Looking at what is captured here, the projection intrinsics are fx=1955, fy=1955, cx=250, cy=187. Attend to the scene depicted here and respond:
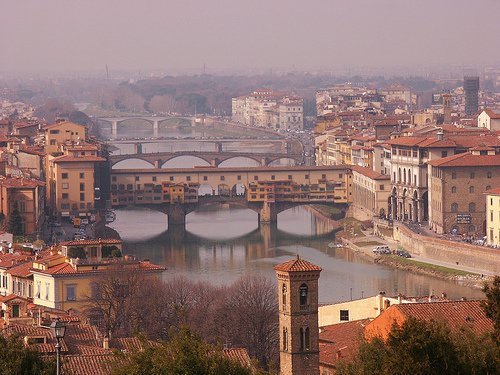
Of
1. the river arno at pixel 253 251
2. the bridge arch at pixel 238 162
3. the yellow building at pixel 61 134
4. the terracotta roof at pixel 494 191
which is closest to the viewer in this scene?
the river arno at pixel 253 251

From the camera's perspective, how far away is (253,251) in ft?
106

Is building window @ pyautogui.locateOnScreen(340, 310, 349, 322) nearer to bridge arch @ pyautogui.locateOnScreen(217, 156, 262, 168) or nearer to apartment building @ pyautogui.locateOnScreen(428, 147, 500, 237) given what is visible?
apartment building @ pyautogui.locateOnScreen(428, 147, 500, 237)

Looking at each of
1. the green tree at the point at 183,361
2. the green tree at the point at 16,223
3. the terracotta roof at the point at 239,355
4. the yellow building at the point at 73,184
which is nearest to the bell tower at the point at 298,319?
the terracotta roof at the point at 239,355

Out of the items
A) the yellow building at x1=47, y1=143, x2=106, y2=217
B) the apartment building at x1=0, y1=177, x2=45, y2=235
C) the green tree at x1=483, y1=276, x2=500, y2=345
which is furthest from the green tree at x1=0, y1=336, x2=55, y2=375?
the yellow building at x1=47, y1=143, x2=106, y2=217

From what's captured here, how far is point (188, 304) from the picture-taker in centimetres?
1891

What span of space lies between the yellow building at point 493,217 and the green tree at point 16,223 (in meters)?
7.19

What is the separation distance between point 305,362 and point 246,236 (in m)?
22.2

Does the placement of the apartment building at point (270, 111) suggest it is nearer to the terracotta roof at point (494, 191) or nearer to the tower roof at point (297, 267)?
the terracotta roof at point (494, 191)

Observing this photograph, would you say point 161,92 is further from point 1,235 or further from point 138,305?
point 138,305

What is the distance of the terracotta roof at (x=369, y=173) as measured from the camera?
3778 cm

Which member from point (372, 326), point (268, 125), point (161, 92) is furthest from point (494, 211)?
point (161, 92)

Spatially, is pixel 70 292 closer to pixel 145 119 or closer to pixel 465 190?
pixel 465 190

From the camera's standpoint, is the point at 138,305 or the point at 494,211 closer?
the point at 138,305

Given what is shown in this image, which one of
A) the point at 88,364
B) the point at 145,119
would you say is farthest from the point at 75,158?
the point at 145,119
